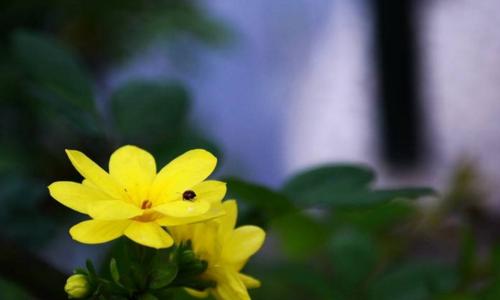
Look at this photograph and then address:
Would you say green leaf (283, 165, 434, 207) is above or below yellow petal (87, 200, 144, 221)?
above

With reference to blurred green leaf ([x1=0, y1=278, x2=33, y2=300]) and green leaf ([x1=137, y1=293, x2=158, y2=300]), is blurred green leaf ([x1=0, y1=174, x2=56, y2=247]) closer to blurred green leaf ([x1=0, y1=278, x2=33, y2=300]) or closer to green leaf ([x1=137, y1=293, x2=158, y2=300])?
blurred green leaf ([x1=0, y1=278, x2=33, y2=300])

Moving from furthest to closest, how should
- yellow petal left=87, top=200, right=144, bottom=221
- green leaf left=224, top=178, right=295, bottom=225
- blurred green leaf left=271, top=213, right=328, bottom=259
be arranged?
1. blurred green leaf left=271, top=213, right=328, bottom=259
2. green leaf left=224, top=178, right=295, bottom=225
3. yellow petal left=87, top=200, right=144, bottom=221

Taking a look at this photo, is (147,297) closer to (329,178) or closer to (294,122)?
(329,178)

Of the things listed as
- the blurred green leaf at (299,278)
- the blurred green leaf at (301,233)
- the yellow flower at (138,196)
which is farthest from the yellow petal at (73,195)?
the blurred green leaf at (301,233)

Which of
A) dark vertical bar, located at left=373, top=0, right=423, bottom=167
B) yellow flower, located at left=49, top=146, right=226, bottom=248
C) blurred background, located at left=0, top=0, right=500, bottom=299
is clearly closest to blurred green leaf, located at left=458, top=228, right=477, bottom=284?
blurred background, located at left=0, top=0, right=500, bottom=299

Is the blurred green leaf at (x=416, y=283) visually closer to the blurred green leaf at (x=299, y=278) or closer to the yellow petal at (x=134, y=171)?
the blurred green leaf at (x=299, y=278)
